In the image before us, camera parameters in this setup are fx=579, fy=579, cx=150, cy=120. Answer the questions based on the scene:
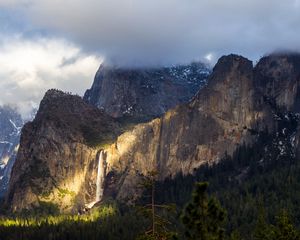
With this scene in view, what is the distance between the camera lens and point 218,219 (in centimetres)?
4769

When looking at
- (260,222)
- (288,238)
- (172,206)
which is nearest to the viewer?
(172,206)

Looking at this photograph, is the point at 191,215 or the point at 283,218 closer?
the point at 191,215

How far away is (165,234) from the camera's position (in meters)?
46.4

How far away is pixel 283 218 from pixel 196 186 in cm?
3883

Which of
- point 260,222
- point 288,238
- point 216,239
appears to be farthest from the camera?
point 260,222

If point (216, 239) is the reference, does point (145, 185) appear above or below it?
above

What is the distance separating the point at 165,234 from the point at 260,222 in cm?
5691

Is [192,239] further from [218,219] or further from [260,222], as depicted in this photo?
[260,222]

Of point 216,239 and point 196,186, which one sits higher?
point 196,186

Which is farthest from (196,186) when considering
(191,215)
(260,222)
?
(260,222)

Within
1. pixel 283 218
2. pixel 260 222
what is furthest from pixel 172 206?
pixel 260 222

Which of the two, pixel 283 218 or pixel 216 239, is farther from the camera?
pixel 283 218

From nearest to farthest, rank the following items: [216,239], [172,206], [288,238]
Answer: [172,206], [216,239], [288,238]

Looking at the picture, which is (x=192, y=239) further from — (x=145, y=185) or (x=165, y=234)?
(x=145, y=185)
